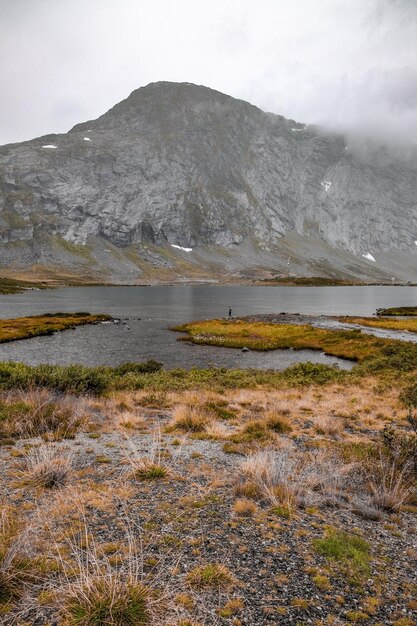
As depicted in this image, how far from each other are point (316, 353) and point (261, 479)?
156ft

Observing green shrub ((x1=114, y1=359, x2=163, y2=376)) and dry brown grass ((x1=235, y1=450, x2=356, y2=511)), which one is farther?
green shrub ((x1=114, y1=359, x2=163, y2=376))

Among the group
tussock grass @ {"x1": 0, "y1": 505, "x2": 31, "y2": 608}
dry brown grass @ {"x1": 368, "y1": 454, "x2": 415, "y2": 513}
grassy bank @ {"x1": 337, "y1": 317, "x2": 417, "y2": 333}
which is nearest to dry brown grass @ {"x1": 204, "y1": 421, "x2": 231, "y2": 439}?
dry brown grass @ {"x1": 368, "y1": 454, "x2": 415, "y2": 513}

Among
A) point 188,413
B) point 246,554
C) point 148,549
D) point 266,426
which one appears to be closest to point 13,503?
point 148,549

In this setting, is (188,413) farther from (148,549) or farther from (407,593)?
(407,593)

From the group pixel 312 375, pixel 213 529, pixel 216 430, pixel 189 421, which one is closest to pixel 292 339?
pixel 312 375

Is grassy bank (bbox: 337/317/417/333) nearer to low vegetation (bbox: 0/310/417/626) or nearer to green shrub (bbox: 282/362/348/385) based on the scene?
green shrub (bbox: 282/362/348/385)

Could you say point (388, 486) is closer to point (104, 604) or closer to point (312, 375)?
point (104, 604)

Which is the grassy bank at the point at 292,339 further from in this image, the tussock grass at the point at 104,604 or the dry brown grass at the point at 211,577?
the tussock grass at the point at 104,604

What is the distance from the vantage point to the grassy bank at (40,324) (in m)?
64.9

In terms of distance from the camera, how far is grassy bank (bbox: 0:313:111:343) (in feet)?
213

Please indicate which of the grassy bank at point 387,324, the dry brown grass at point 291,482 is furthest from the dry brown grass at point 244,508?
the grassy bank at point 387,324

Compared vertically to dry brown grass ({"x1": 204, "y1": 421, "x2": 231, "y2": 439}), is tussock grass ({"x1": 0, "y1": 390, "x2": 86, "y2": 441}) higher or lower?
higher

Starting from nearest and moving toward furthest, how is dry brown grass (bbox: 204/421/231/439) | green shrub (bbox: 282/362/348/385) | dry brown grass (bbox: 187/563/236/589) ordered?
1. dry brown grass (bbox: 187/563/236/589)
2. dry brown grass (bbox: 204/421/231/439)
3. green shrub (bbox: 282/362/348/385)

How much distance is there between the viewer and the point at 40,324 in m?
76.5
